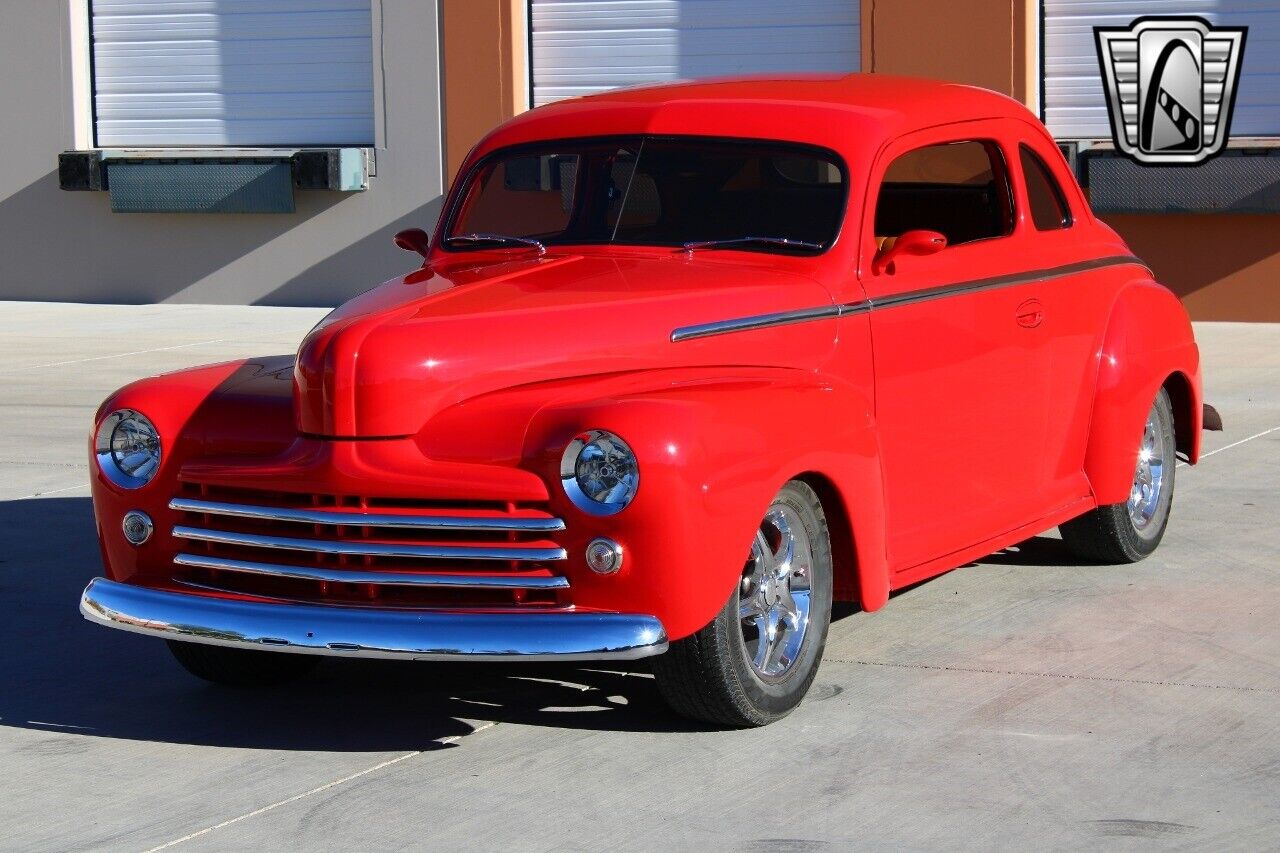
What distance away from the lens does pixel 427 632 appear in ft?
16.0

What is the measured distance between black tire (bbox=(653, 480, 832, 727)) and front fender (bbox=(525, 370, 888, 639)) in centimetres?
11

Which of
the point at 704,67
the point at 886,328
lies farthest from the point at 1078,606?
the point at 704,67

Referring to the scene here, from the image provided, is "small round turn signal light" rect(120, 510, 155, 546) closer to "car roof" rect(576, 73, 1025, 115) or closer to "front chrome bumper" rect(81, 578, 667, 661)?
"front chrome bumper" rect(81, 578, 667, 661)

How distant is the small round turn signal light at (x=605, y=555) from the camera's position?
193 inches

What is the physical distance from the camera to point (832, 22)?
17125mm

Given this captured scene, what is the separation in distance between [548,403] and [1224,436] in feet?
19.9

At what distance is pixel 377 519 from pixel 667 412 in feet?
2.48

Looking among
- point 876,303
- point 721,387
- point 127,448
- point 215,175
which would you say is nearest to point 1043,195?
point 876,303

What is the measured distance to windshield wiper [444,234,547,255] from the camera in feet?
20.9

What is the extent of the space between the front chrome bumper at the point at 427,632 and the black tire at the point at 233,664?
0.71 m

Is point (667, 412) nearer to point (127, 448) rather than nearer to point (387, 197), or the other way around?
point (127, 448)

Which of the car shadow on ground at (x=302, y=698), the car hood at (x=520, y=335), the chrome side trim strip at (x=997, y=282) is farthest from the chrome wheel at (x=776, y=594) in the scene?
the chrome side trim strip at (x=997, y=282)

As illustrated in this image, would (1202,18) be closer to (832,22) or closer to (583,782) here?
(832,22)

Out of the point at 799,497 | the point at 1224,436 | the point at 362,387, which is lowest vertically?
the point at 1224,436
